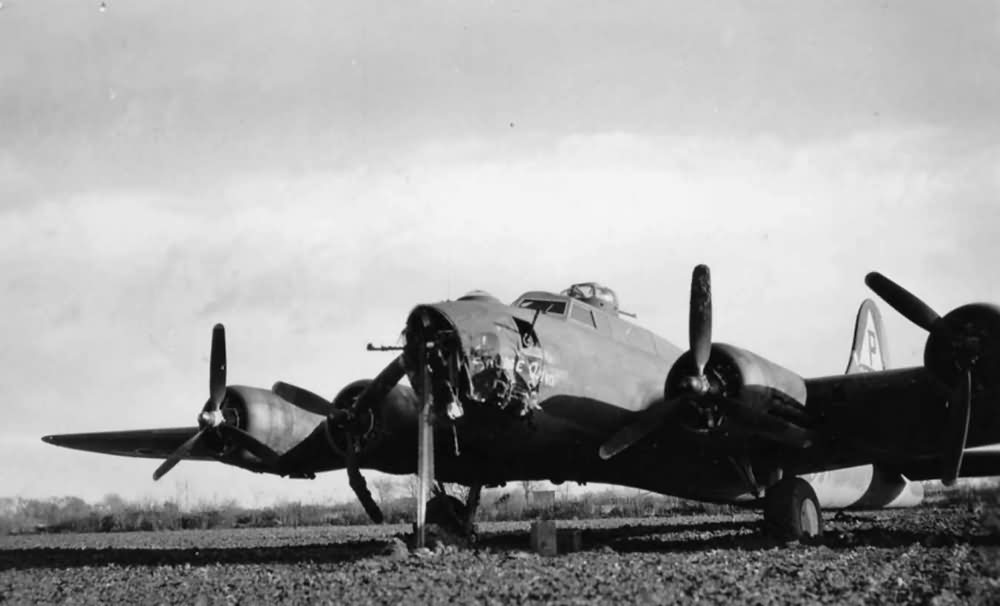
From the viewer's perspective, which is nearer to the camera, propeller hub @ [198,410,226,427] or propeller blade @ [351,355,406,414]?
propeller blade @ [351,355,406,414]

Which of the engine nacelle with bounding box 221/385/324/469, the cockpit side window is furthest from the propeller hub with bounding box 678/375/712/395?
the engine nacelle with bounding box 221/385/324/469

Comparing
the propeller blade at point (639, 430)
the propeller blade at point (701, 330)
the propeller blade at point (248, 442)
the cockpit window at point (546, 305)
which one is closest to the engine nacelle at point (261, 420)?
the propeller blade at point (248, 442)

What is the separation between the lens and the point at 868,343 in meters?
23.0

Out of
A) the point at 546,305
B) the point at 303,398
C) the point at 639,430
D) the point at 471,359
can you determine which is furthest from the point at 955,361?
the point at 303,398

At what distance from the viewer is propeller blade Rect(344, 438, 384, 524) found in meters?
15.3

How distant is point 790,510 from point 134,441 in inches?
→ 563

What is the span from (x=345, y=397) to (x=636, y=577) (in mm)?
8220

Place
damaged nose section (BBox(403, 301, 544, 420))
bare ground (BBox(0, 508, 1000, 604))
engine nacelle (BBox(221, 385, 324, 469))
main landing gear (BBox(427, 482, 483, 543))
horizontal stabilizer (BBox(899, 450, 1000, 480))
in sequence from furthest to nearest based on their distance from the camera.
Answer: horizontal stabilizer (BBox(899, 450, 1000, 480)), engine nacelle (BBox(221, 385, 324, 469)), main landing gear (BBox(427, 482, 483, 543)), damaged nose section (BBox(403, 301, 544, 420)), bare ground (BBox(0, 508, 1000, 604))

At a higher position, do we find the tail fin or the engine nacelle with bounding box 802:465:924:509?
the tail fin

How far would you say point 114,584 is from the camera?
1131cm

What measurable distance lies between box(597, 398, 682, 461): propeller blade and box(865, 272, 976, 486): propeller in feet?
11.7

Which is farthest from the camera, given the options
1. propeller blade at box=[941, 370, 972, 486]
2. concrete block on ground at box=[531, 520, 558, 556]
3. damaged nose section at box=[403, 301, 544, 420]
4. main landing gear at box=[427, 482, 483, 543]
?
main landing gear at box=[427, 482, 483, 543]

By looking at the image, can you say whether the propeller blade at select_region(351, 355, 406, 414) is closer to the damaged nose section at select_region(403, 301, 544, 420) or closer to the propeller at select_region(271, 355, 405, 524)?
the propeller at select_region(271, 355, 405, 524)

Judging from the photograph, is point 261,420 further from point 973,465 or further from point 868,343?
point 868,343
